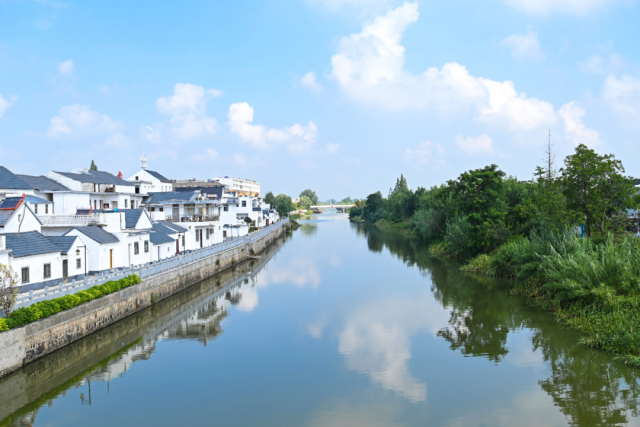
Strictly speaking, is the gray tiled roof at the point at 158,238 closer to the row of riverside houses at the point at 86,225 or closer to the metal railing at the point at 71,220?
the row of riverside houses at the point at 86,225

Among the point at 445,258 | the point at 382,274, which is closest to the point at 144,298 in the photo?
the point at 382,274

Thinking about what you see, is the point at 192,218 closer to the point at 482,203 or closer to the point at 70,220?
the point at 70,220

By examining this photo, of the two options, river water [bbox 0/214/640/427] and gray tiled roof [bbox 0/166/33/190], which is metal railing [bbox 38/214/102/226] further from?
river water [bbox 0/214/640/427]

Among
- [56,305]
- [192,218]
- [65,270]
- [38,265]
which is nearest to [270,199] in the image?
[192,218]

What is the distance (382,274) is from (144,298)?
709 inches

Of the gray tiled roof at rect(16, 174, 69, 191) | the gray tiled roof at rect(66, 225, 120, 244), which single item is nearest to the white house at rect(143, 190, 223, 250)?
the gray tiled roof at rect(16, 174, 69, 191)

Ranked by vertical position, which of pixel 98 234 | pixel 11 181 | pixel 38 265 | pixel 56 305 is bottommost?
pixel 56 305

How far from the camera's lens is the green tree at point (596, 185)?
23.4 meters

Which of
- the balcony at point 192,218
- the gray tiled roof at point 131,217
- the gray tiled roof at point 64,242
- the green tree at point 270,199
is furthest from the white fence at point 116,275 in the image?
the green tree at point 270,199

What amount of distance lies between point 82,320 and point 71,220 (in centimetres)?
1069

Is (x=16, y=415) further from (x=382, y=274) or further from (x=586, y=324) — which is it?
→ (x=382, y=274)

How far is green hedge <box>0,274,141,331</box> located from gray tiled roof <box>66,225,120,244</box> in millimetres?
3937

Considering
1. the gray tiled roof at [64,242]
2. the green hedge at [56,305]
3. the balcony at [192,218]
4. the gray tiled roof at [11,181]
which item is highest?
the gray tiled roof at [11,181]

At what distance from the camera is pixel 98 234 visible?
25.0 meters
